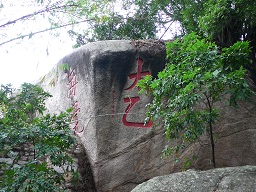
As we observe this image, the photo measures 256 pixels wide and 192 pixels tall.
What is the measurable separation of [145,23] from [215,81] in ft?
16.1

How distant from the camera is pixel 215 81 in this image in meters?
3.40

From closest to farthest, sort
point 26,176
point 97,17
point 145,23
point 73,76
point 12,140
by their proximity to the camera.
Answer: point 26,176, point 12,140, point 97,17, point 73,76, point 145,23

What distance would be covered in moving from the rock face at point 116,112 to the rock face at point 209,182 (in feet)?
5.83

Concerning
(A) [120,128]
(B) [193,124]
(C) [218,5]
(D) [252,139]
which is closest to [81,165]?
(A) [120,128]

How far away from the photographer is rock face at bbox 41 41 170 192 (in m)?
4.98

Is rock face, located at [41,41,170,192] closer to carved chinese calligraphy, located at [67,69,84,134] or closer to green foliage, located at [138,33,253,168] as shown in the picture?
carved chinese calligraphy, located at [67,69,84,134]

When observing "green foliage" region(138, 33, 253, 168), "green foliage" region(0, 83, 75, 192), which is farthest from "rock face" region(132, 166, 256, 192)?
"green foliage" region(0, 83, 75, 192)

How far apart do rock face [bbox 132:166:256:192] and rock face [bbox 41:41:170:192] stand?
5.83 ft

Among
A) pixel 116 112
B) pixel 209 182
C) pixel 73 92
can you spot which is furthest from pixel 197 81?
pixel 73 92

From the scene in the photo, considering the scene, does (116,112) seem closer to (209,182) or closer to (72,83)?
(72,83)

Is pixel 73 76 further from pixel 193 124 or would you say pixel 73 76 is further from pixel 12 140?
pixel 193 124

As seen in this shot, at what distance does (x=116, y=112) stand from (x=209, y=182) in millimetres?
2485

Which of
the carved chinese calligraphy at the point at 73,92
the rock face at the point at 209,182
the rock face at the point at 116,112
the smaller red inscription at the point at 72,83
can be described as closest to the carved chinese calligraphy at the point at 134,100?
the rock face at the point at 116,112

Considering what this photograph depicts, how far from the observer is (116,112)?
530 cm
